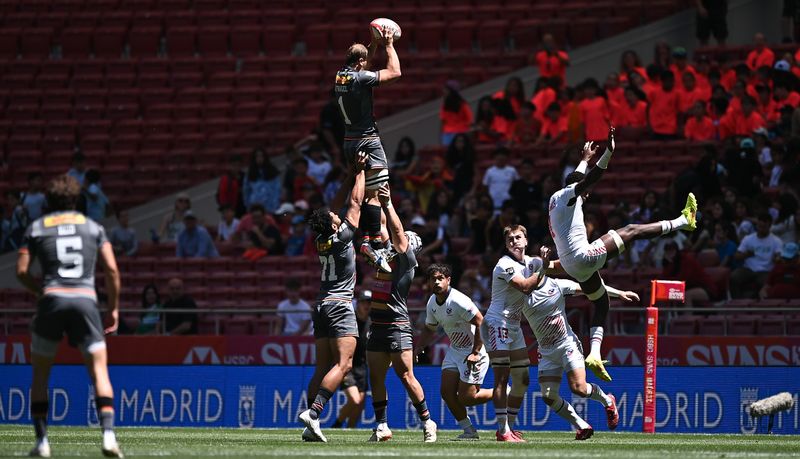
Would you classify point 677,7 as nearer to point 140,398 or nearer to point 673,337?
point 673,337

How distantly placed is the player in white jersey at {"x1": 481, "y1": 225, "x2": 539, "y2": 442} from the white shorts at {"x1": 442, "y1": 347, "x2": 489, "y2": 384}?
0.30 meters

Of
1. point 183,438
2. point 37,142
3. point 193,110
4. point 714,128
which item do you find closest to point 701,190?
point 714,128

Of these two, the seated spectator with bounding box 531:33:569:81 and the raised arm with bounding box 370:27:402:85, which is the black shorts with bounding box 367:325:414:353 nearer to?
the raised arm with bounding box 370:27:402:85

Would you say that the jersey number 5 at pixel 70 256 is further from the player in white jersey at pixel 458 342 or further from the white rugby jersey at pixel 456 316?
the white rugby jersey at pixel 456 316

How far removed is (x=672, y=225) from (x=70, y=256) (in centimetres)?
722

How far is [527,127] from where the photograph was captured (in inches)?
1005

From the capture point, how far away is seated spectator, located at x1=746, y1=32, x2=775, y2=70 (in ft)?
82.0

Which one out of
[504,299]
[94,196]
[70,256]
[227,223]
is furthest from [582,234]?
[94,196]

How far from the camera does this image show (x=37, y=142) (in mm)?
30172

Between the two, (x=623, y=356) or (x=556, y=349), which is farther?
(x=623, y=356)

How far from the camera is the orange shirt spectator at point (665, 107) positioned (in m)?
24.2

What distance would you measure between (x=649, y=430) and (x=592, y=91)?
9642 mm

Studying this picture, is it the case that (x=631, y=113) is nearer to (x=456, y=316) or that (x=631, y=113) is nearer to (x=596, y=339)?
(x=456, y=316)

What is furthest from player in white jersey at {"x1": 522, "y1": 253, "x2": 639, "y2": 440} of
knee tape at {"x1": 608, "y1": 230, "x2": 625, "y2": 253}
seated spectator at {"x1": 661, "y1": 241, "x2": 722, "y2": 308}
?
seated spectator at {"x1": 661, "y1": 241, "x2": 722, "y2": 308}
